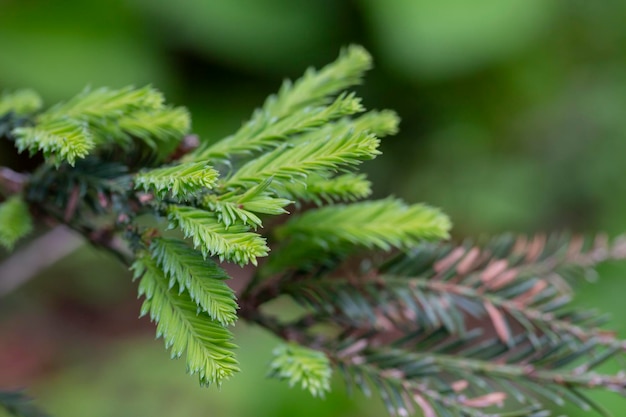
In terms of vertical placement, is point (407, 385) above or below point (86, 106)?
below

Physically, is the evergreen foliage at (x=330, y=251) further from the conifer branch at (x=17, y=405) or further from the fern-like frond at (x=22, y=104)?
the conifer branch at (x=17, y=405)

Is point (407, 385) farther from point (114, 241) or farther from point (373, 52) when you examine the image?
point (373, 52)

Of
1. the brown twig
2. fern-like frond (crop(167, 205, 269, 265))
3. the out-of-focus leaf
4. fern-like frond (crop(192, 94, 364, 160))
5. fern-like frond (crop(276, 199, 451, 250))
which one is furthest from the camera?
the out-of-focus leaf

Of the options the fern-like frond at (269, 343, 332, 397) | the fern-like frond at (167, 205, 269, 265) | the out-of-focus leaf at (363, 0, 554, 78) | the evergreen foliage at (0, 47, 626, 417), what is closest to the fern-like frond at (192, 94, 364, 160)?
the evergreen foliage at (0, 47, 626, 417)

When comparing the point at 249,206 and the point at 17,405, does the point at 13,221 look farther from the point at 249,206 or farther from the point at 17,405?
the point at 249,206

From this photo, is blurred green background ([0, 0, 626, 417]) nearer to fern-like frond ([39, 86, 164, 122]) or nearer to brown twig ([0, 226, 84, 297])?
brown twig ([0, 226, 84, 297])

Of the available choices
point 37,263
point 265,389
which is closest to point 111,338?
point 265,389

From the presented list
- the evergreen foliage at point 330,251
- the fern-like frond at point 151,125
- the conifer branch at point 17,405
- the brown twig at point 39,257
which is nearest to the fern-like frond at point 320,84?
the evergreen foliage at point 330,251
